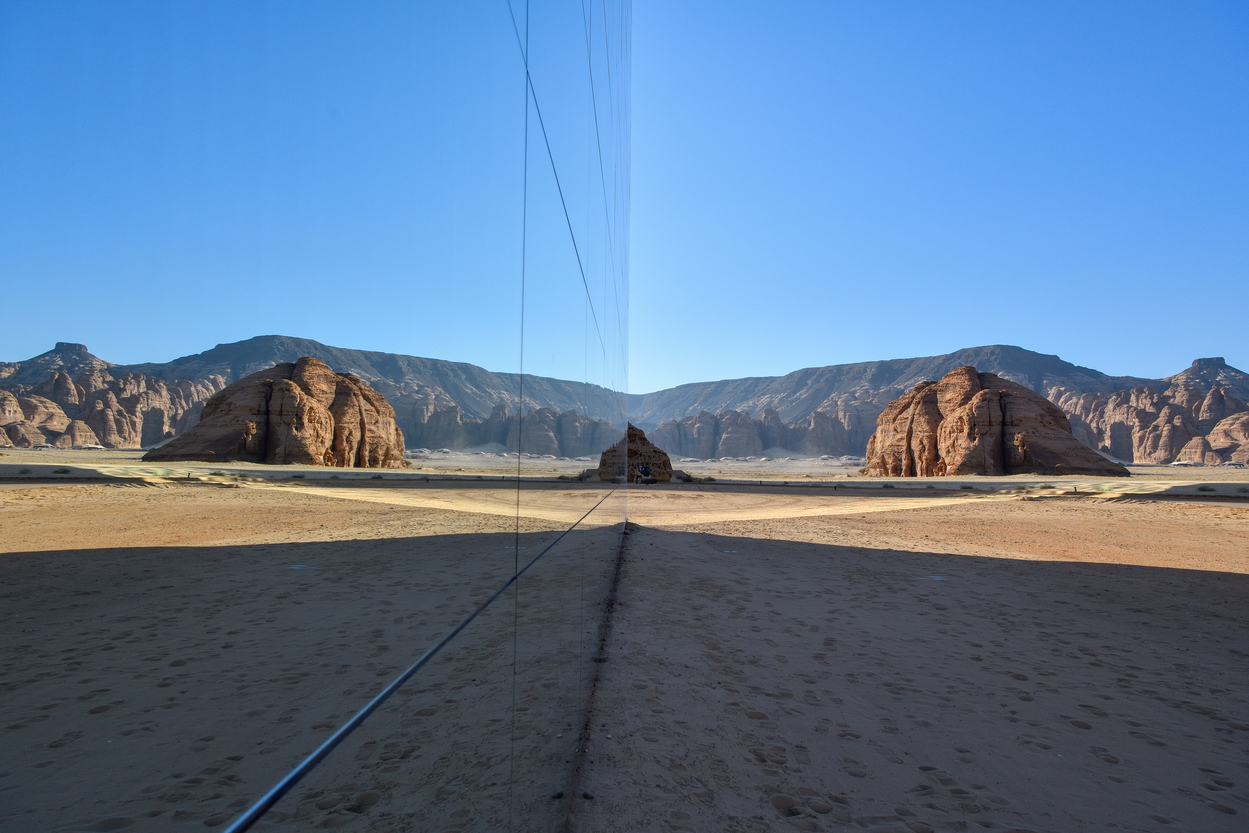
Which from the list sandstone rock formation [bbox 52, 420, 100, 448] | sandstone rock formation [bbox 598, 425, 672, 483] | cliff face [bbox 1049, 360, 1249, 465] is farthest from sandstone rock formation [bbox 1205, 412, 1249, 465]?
sandstone rock formation [bbox 52, 420, 100, 448]

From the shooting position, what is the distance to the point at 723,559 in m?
9.86

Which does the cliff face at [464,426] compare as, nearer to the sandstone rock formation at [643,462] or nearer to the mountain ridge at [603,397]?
the mountain ridge at [603,397]

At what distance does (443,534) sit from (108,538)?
38.4 inches

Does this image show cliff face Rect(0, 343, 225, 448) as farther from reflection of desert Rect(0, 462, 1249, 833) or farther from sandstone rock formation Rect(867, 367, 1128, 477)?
sandstone rock formation Rect(867, 367, 1128, 477)

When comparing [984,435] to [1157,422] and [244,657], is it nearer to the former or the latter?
[244,657]

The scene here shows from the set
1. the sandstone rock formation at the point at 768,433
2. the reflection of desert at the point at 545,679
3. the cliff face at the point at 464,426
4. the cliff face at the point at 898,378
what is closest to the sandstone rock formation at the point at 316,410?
the cliff face at the point at 464,426

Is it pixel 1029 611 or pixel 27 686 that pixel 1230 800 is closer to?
pixel 1029 611

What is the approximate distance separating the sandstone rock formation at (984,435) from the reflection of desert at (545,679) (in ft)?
94.8

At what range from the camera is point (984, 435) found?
3566cm

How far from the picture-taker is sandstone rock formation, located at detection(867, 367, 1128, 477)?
34.2 m

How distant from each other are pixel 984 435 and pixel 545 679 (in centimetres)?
3909

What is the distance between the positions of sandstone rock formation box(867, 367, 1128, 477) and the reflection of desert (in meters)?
28.9

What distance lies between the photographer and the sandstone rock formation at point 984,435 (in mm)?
34219

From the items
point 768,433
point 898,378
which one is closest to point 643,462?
point 768,433
